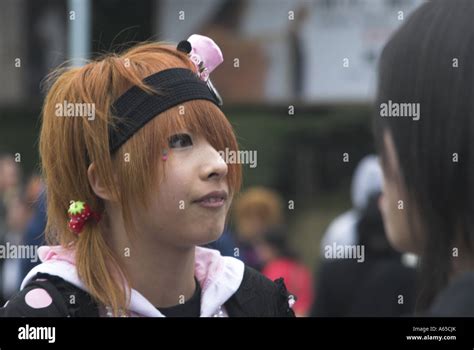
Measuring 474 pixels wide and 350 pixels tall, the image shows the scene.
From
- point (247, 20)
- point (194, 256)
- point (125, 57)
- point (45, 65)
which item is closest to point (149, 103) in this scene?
point (125, 57)

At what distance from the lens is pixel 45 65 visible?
10047 mm

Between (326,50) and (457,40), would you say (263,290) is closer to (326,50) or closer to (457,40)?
(457,40)

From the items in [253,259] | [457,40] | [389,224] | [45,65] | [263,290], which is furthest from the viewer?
[45,65]

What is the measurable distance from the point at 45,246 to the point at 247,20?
21.8 ft

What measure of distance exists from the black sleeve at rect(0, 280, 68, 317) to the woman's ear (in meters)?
0.18

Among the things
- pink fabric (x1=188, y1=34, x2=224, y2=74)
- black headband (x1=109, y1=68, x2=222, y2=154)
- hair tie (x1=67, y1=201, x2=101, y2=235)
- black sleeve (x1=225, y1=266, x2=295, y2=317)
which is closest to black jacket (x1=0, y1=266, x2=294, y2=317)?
black sleeve (x1=225, y1=266, x2=295, y2=317)

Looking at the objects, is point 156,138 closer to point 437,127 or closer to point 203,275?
point 203,275

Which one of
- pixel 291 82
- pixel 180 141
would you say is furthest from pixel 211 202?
pixel 291 82

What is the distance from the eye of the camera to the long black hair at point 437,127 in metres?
1.21

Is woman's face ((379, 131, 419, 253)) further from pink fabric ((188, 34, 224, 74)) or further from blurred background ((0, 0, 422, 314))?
blurred background ((0, 0, 422, 314))

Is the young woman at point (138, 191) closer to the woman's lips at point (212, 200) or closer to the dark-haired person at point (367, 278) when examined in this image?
the woman's lips at point (212, 200)

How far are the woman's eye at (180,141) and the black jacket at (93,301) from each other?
10.9 inches

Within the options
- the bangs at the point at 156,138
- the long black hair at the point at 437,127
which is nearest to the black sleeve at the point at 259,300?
the bangs at the point at 156,138

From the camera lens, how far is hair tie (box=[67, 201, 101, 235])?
5.78ft
